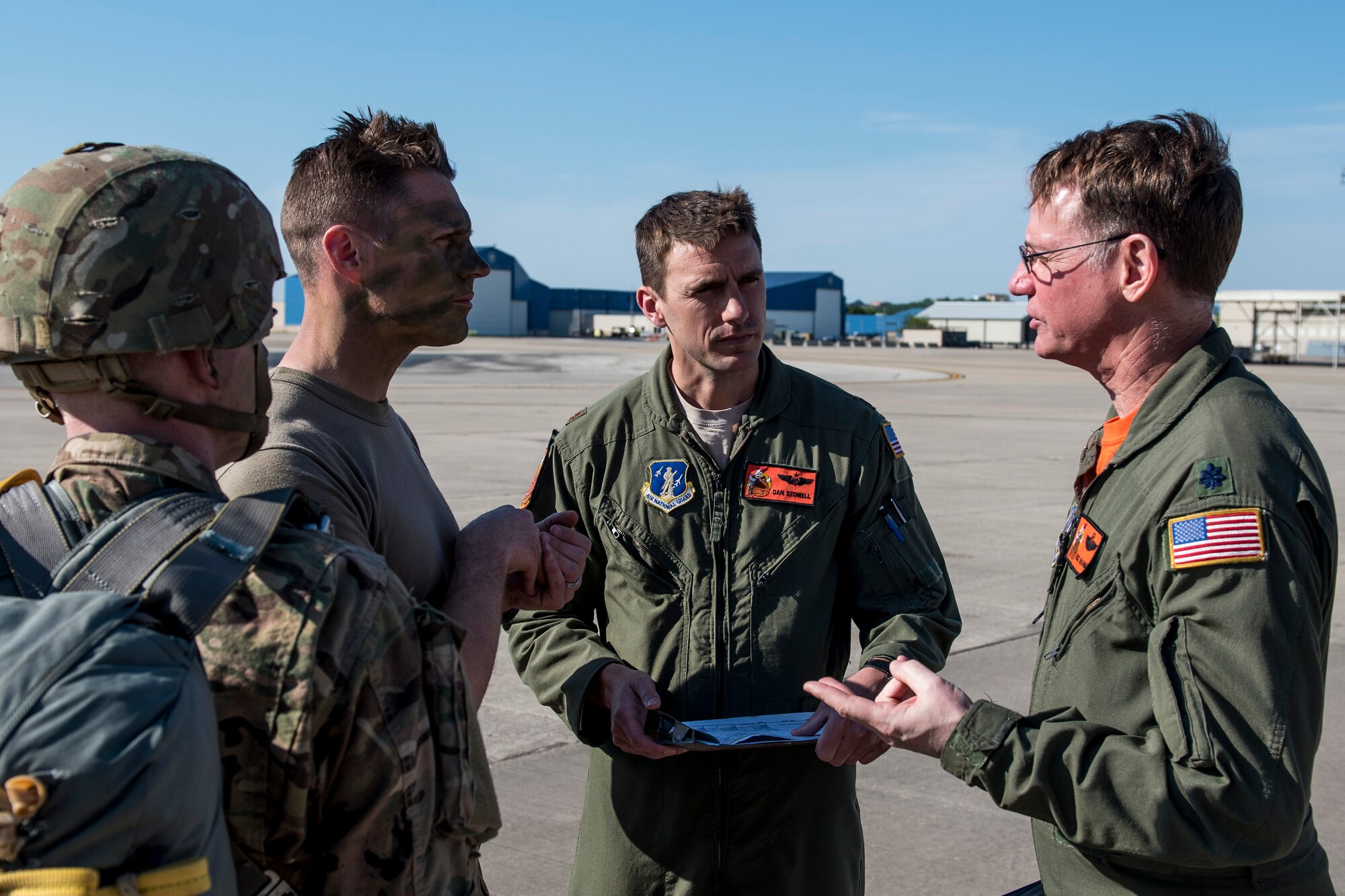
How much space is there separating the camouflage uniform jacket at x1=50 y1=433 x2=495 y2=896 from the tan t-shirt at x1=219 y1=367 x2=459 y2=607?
1.72 feet

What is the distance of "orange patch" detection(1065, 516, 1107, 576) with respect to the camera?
2158 mm

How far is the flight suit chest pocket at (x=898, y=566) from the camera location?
2990mm

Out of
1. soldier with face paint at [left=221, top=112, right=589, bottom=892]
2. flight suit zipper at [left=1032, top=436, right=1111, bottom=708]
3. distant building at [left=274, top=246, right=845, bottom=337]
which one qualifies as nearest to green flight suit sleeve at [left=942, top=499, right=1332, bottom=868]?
flight suit zipper at [left=1032, top=436, right=1111, bottom=708]

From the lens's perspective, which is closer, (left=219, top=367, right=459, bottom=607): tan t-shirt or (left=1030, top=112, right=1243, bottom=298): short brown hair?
(left=219, top=367, right=459, bottom=607): tan t-shirt

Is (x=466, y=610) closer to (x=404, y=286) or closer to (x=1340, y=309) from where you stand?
(x=404, y=286)

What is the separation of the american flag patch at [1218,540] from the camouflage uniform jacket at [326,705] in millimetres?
1199

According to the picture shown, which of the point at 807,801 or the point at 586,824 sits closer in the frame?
the point at 807,801

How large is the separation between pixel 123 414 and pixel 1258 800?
5.80ft

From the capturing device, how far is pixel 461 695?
1480 mm

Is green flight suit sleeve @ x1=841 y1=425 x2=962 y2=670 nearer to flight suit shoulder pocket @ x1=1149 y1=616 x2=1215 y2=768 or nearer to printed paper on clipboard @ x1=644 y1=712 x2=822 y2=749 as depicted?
printed paper on clipboard @ x1=644 y1=712 x2=822 y2=749

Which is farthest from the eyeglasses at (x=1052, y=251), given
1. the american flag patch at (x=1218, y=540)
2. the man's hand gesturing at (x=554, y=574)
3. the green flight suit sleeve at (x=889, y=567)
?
the man's hand gesturing at (x=554, y=574)

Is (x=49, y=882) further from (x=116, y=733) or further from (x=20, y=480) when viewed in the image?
(x=20, y=480)

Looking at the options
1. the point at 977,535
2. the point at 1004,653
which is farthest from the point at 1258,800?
the point at 977,535

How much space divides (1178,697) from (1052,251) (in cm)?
96
